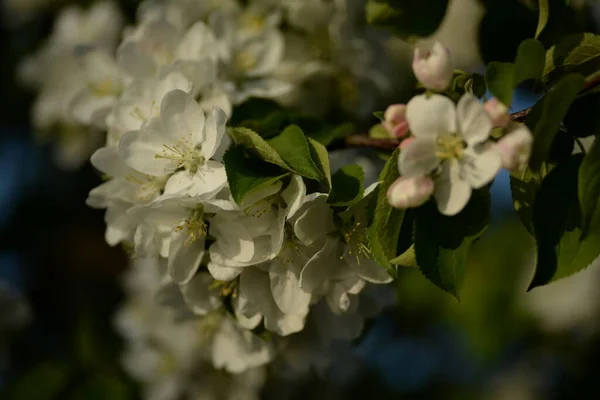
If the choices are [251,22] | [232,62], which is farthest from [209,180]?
[251,22]

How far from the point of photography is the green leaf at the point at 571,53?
138cm

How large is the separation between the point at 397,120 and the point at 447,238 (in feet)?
0.74

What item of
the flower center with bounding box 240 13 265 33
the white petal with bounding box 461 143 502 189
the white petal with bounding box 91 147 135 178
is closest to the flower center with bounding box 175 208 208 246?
the white petal with bounding box 91 147 135 178

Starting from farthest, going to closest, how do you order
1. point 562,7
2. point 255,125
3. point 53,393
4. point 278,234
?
point 53,393 < point 255,125 < point 562,7 < point 278,234

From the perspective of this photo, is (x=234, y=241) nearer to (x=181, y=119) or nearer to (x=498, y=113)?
(x=181, y=119)

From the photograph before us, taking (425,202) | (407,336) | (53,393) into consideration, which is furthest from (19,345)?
(425,202)

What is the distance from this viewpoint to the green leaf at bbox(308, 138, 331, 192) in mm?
1409

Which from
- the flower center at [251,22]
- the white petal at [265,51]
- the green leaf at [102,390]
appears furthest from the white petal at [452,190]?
the green leaf at [102,390]

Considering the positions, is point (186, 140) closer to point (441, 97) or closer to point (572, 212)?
point (441, 97)

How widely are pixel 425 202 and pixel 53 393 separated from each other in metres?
1.91

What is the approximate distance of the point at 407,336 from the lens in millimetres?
4148

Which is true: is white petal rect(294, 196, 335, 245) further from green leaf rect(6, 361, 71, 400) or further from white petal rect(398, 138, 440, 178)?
green leaf rect(6, 361, 71, 400)

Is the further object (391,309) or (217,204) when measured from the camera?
Result: (391,309)

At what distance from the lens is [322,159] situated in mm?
1443
